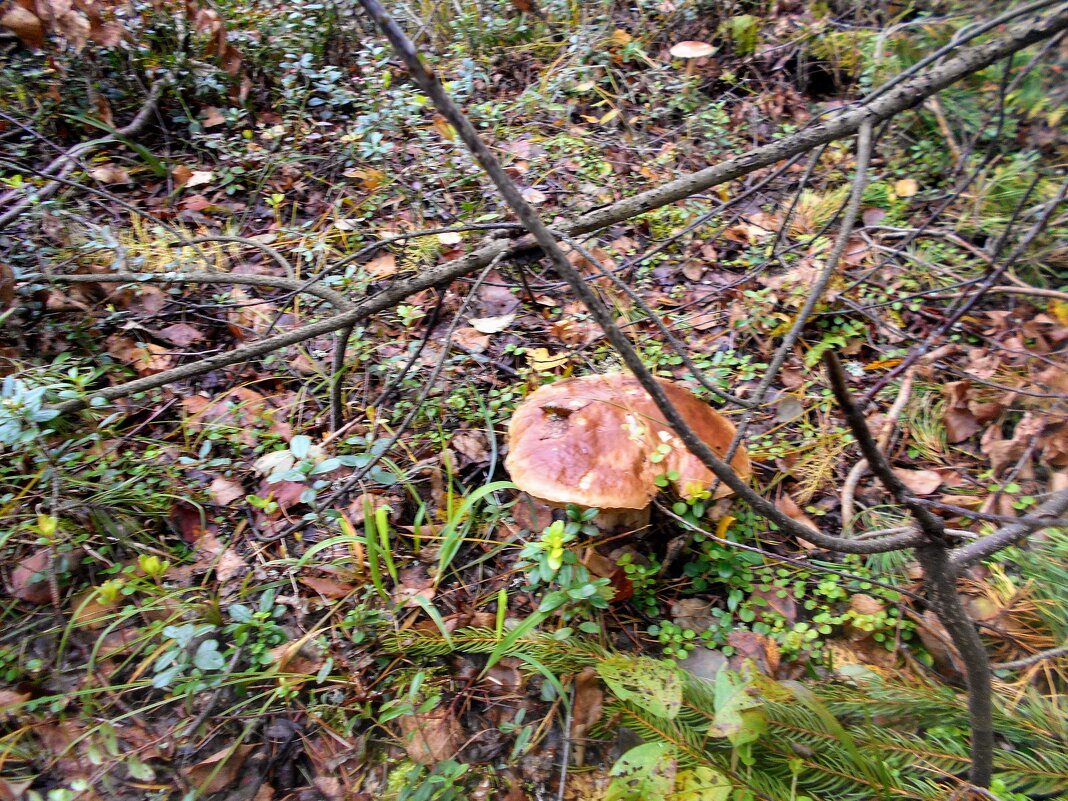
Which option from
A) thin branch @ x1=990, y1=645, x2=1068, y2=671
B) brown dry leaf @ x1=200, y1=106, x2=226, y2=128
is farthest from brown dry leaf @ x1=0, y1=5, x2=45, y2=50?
thin branch @ x1=990, y1=645, x2=1068, y2=671

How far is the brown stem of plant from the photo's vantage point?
3.49 ft

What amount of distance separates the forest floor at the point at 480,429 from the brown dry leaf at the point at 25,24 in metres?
0.02

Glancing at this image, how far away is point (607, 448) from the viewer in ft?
5.93

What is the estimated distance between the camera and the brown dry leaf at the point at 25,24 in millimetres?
2602

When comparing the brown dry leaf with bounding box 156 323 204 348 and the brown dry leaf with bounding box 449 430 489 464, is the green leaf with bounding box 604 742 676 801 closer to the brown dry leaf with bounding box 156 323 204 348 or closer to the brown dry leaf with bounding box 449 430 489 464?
the brown dry leaf with bounding box 449 430 489 464

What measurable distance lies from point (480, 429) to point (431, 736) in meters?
1.08

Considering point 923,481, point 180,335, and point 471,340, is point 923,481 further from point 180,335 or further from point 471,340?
point 180,335

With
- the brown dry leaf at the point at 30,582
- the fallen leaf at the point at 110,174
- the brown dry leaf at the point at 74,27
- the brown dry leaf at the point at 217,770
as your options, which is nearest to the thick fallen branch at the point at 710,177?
the brown dry leaf at the point at 30,582

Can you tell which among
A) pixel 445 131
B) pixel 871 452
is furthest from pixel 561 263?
pixel 445 131

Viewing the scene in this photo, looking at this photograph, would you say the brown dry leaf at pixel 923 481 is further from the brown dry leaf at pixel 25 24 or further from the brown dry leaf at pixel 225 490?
the brown dry leaf at pixel 25 24

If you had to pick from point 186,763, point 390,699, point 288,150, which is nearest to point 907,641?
point 390,699

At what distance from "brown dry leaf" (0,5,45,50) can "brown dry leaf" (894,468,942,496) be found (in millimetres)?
4078

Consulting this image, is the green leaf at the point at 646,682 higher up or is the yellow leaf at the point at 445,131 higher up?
the yellow leaf at the point at 445,131

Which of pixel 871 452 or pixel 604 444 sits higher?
pixel 871 452
